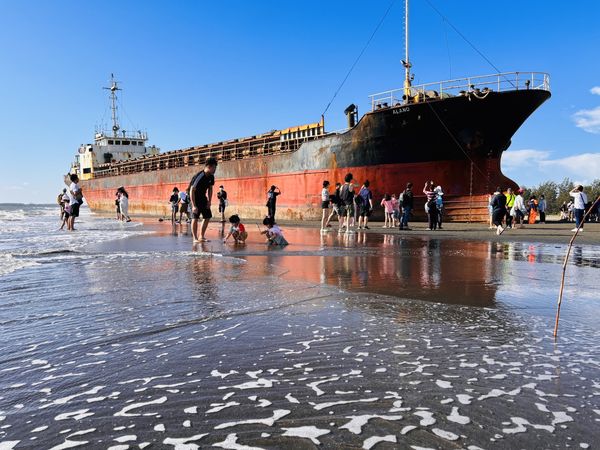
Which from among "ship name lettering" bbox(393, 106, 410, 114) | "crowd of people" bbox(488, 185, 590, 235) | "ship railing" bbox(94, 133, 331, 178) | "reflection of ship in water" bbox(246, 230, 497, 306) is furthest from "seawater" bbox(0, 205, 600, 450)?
"ship railing" bbox(94, 133, 331, 178)

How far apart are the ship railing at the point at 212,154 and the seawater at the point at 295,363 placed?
728 inches

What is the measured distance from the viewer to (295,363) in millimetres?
2424

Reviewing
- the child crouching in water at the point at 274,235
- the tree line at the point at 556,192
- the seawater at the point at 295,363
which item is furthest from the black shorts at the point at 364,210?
the tree line at the point at 556,192

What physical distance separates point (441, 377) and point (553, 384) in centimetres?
53

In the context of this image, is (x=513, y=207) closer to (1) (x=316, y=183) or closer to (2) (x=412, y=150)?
(2) (x=412, y=150)

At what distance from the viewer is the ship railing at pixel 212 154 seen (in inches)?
A: 967

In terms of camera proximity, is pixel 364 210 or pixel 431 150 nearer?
pixel 364 210

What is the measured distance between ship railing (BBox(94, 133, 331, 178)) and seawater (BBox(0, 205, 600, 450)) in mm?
18489

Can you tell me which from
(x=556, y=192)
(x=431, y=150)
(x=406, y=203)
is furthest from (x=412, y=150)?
(x=556, y=192)

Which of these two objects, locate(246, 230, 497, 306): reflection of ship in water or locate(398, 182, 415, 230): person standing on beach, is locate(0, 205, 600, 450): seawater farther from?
locate(398, 182, 415, 230): person standing on beach

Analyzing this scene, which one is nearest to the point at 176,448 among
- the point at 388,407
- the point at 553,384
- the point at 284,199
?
the point at 388,407

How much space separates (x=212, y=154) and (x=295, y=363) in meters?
29.5

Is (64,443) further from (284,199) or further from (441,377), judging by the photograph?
(284,199)

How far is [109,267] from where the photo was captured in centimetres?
632
